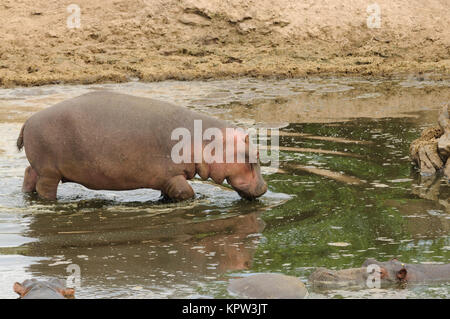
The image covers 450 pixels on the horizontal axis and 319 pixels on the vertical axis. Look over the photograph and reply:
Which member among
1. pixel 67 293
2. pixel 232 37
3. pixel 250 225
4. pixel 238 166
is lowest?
pixel 250 225

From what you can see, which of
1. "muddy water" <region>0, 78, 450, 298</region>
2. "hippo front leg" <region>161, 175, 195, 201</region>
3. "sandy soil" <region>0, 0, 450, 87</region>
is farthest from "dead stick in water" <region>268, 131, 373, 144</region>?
"sandy soil" <region>0, 0, 450, 87</region>

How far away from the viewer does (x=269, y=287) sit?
198 inches

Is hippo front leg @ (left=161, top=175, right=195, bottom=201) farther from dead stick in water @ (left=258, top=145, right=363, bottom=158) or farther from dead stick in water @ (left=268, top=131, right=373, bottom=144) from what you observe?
dead stick in water @ (left=268, top=131, right=373, bottom=144)

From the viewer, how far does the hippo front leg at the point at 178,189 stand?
7445 millimetres

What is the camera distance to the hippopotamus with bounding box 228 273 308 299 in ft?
16.3

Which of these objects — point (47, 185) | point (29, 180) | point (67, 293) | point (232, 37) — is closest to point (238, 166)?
point (47, 185)

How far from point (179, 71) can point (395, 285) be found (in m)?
10.4

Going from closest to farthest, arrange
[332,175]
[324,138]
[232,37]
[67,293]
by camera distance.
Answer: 1. [67,293]
2. [332,175]
3. [324,138]
4. [232,37]

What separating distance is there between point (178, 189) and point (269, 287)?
253cm

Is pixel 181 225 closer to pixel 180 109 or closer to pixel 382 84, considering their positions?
pixel 180 109

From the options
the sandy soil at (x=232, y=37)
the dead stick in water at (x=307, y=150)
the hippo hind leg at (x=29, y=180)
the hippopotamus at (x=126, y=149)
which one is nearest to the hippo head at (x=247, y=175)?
the hippopotamus at (x=126, y=149)

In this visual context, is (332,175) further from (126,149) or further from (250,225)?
(126,149)

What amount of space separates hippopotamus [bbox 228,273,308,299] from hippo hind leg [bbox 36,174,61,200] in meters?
2.76
